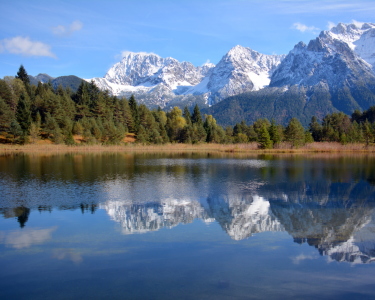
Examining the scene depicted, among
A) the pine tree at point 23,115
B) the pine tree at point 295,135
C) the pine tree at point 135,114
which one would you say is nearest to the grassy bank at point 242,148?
the pine tree at point 295,135

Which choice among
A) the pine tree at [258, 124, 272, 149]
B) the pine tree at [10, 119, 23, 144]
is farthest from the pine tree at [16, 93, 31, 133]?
the pine tree at [258, 124, 272, 149]

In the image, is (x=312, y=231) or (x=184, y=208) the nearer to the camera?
(x=312, y=231)

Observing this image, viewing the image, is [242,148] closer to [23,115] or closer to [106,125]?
[106,125]

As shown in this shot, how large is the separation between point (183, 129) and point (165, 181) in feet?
252

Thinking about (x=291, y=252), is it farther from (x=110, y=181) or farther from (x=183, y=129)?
(x=183, y=129)

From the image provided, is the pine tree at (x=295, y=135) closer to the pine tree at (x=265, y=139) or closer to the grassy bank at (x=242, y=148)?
the grassy bank at (x=242, y=148)

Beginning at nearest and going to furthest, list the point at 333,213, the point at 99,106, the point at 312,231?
the point at 312,231, the point at 333,213, the point at 99,106

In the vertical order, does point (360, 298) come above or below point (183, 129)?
below

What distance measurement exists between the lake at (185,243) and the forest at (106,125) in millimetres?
57522

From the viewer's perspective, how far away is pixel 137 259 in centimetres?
1127

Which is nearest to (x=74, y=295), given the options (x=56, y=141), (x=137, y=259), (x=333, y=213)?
(x=137, y=259)

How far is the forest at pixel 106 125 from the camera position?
79562mm

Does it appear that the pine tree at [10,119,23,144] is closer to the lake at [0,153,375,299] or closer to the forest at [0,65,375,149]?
the forest at [0,65,375,149]

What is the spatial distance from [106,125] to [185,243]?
82.4m
